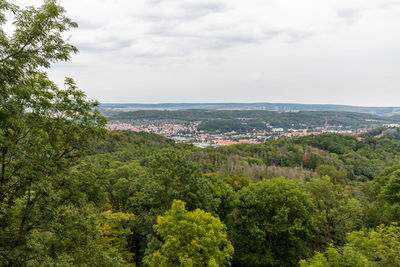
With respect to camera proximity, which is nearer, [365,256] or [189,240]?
[365,256]

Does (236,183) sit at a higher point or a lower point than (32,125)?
lower

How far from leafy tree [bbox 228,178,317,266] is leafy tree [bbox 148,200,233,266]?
5987mm

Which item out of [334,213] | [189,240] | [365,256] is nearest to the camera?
[365,256]

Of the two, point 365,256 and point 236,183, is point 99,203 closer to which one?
point 365,256

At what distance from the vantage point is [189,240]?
12.6 m

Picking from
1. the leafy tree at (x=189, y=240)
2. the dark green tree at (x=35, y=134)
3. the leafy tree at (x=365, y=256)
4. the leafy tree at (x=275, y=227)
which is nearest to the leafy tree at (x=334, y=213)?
the leafy tree at (x=275, y=227)

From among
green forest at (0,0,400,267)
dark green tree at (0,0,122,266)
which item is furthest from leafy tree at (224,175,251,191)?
dark green tree at (0,0,122,266)

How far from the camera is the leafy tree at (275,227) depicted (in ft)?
58.0

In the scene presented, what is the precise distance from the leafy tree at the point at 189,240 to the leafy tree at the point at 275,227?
5987 millimetres

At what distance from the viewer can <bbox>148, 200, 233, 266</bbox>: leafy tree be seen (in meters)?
11.9

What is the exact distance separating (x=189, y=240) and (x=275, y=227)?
8.80 meters

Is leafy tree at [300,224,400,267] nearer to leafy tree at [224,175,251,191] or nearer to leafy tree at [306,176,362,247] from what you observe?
leafy tree at [306,176,362,247]

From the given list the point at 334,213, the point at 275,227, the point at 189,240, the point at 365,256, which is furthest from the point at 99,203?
the point at 334,213

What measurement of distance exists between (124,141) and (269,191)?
78.0m
